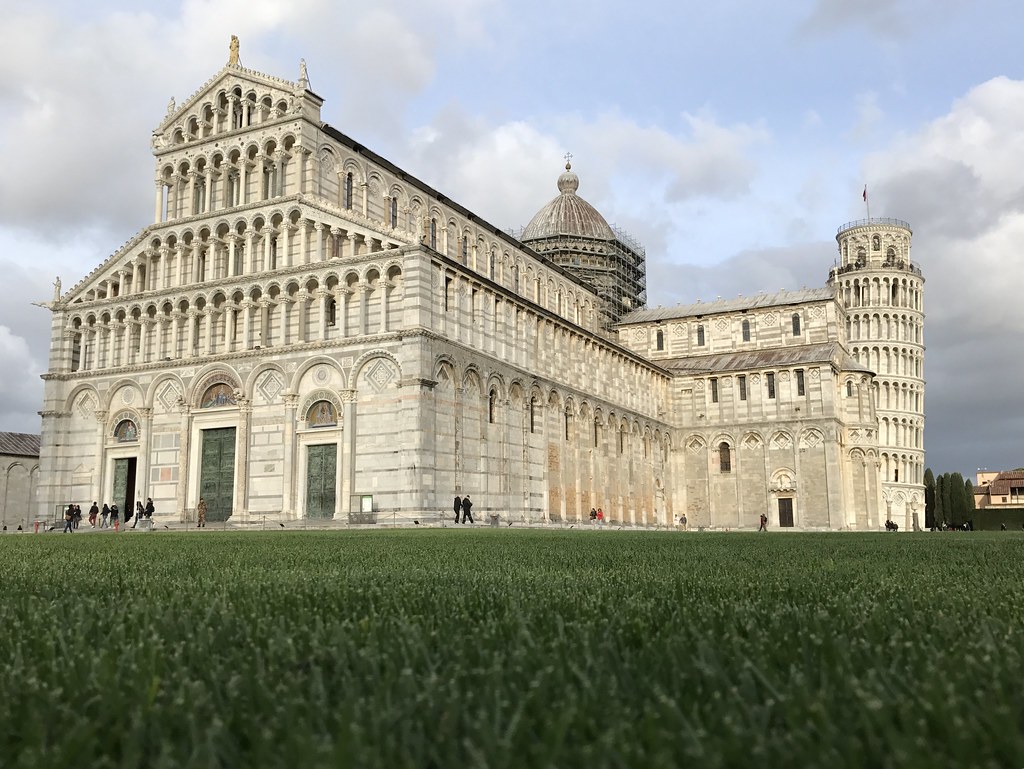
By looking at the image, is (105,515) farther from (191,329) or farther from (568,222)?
(568,222)

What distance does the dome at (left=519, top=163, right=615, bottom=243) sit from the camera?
202 ft

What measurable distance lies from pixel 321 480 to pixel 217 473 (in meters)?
5.01

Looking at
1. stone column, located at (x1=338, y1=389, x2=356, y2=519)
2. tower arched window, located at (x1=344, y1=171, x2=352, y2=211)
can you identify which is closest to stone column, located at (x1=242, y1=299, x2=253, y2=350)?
stone column, located at (x1=338, y1=389, x2=356, y2=519)

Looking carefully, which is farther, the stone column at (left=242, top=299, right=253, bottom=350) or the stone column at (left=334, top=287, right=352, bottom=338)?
the stone column at (left=242, top=299, right=253, bottom=350)

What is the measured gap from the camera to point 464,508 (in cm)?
3011

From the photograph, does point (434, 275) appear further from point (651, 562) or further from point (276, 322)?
point (651, 562)

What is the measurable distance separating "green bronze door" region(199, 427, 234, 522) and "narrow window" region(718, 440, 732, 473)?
31168mm

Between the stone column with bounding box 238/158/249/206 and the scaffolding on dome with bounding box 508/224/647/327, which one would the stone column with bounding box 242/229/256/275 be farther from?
the scaffolding on dome with bounding box 508/224/647/327

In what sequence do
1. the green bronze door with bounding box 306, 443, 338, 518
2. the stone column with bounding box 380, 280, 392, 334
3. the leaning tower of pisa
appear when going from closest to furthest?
1. the stone column with bounding box 380, 280, 392, 334
2. the green bronze door with bounding box 306, 443, 338, 518
3. the leaning tower of pisa

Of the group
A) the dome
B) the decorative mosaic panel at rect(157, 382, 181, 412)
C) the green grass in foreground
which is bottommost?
the green grass in foreground

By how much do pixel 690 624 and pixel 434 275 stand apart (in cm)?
2956

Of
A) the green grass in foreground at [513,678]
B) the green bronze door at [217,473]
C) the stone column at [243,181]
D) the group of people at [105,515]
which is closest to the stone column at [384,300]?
the green bronze door at [217,473]

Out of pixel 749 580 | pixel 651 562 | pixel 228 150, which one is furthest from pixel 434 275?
pixel 749 580

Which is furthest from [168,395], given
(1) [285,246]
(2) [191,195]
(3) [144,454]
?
(2) [191,195]
